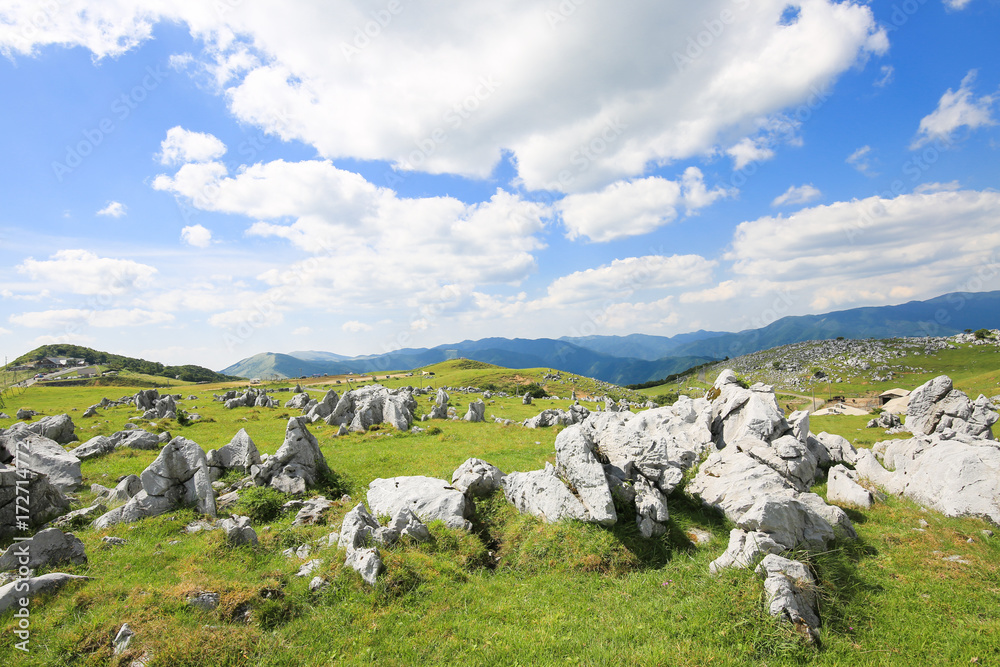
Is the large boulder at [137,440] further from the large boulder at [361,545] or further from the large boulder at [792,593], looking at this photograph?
the large boulder at [792,593]

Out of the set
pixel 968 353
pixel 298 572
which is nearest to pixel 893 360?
pixel 968 353

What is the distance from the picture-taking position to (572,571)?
13.1m

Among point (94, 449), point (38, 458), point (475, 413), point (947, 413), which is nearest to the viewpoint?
point (38, 458)

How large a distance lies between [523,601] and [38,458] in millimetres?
25123

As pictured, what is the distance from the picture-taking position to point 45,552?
12.0 metres

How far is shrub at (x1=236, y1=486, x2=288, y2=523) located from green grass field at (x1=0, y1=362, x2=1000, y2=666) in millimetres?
1003

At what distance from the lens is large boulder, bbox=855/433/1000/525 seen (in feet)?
52.8

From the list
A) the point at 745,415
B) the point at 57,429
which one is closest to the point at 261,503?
the point at 745,415

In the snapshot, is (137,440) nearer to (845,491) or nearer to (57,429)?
(57,429)

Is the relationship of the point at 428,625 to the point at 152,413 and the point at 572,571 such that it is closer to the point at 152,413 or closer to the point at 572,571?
the point at 572,571

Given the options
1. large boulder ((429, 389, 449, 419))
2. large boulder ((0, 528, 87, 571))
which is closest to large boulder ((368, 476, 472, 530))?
large boulder ((0, 528, 87, 571))

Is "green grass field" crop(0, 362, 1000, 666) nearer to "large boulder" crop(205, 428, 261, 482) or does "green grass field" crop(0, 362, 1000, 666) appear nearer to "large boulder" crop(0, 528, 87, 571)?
"large boulder" crop(0, 528, 87, 571)

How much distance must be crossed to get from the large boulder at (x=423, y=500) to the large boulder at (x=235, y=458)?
8.43m

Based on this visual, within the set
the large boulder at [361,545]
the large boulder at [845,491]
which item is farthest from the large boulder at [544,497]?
the large boulder at [845,491]
